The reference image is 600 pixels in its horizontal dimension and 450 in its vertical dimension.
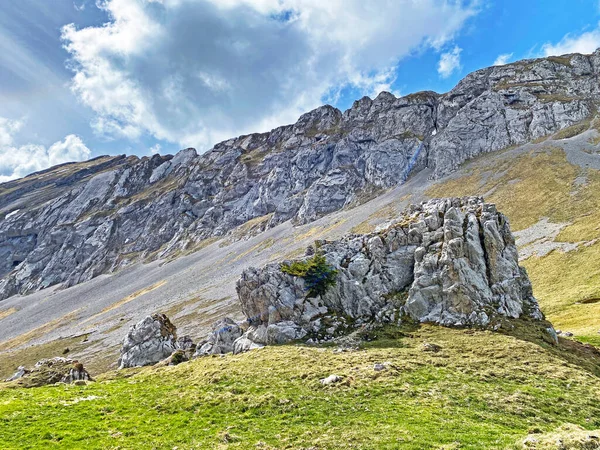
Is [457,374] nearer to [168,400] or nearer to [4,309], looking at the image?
[168,400]

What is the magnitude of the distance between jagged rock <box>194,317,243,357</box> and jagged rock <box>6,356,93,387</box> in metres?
11.5

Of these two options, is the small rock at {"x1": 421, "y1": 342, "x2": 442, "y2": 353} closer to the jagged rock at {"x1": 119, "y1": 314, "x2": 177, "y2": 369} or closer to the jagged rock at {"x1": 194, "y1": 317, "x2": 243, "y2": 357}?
the jagged rock at {"x1": 194, "y1": 317, "x2": 243, "y2": 357}

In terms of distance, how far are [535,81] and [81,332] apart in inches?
8916

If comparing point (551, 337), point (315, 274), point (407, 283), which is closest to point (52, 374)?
point (315, 274)

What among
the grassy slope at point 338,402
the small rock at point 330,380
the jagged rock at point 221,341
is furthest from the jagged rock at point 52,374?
the small rock at point 330,380

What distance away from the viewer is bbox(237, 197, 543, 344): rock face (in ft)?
107

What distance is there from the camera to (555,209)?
81.4m

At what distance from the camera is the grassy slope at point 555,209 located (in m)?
43.8

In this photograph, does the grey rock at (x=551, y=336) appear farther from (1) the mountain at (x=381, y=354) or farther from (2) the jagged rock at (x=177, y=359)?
(2) the jagged rock at (x=177, y=359)

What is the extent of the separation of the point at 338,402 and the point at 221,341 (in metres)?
22.4

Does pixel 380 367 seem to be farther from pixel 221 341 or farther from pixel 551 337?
pixel 221 341

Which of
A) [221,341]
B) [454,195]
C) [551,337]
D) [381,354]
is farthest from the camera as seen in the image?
[454,195]

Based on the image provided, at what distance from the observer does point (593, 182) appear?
87.9m

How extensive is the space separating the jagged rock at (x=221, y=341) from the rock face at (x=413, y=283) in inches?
109
